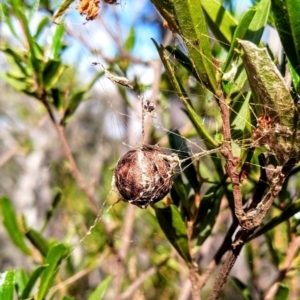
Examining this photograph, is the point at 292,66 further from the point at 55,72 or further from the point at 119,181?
the point at 55,72

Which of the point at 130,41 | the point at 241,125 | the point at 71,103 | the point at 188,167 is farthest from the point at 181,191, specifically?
the point at 130,41

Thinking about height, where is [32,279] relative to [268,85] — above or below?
below

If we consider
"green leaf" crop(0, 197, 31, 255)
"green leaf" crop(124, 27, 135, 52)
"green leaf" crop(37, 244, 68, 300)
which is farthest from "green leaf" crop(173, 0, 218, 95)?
"green leaf" crop(124, 27, 135, 52)

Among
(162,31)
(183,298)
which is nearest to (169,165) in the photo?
(183,298)

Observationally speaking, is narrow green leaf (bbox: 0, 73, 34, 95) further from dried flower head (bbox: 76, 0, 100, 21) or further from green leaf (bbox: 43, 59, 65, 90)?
dried flower head (bbox: 76, 0, 100, 21)

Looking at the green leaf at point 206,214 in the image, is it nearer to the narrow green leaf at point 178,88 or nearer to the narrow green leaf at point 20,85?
the narrow green leaf at point 178,88

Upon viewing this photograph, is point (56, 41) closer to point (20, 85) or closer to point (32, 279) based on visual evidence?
point (20, 85)
